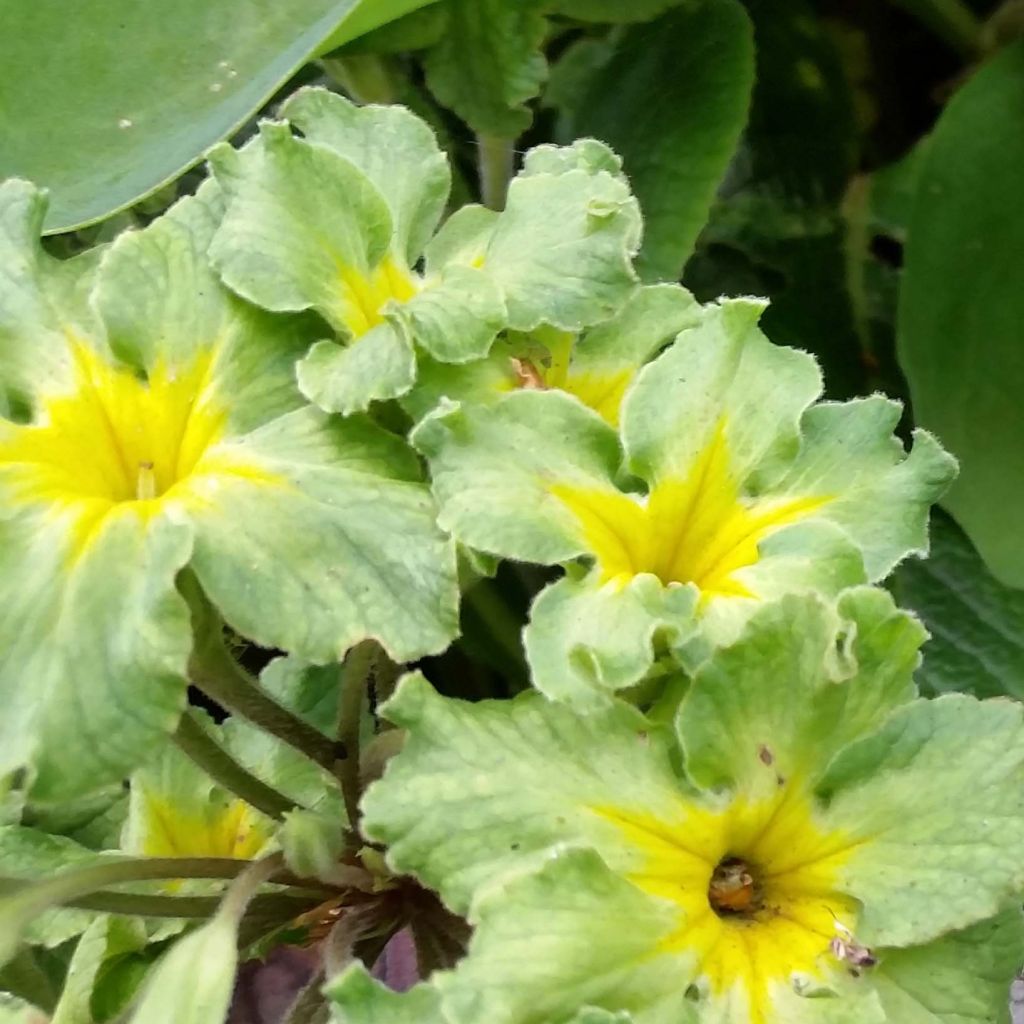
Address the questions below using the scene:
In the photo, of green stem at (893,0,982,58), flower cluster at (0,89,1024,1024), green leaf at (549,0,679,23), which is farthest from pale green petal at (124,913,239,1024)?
green stem at (893,0,982,58)

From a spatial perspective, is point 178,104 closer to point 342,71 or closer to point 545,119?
point 342,71

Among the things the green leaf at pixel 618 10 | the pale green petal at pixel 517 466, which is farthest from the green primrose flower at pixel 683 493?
the green leaf at pixel 618 10

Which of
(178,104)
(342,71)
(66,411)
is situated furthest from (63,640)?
(342,71)

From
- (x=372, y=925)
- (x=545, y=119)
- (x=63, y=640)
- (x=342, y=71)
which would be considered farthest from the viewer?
(x=545, y=119)

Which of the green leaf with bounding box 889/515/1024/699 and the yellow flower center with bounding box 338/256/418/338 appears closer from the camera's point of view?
the yellow flower center with bounding box 338/256/418/338

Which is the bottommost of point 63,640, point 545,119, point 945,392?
point 945,392

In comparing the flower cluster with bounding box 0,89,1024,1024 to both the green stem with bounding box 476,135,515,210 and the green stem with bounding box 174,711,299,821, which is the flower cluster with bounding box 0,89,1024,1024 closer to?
the green stem with bounding box 174,711,299,821

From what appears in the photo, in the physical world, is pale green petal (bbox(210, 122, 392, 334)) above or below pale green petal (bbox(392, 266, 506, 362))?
above
